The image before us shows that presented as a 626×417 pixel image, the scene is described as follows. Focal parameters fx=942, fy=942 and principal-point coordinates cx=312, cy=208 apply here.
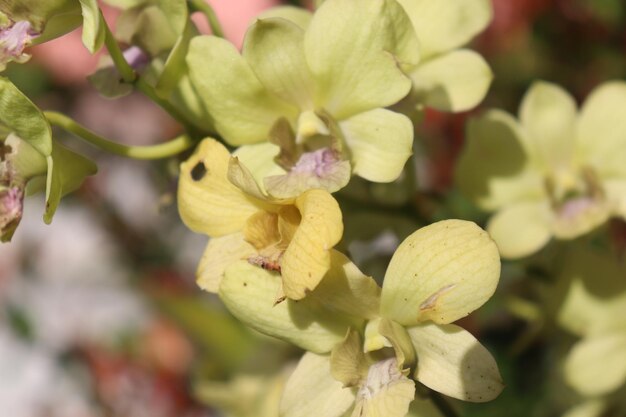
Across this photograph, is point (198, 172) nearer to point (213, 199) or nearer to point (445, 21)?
point (213, 199)

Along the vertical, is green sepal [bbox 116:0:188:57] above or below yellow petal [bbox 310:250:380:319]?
above

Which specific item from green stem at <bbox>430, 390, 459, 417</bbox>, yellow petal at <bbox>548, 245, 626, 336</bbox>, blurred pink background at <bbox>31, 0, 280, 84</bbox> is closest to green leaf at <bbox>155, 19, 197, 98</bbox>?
green stem at <bbox>430, 390, 459, 417</bbox>

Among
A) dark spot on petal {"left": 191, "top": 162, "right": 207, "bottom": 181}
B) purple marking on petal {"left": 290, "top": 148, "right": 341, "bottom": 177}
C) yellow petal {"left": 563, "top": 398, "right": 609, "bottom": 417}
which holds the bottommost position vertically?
yellow petal {"left": 563, "top": 398, "right": 609, "bottom": 417}

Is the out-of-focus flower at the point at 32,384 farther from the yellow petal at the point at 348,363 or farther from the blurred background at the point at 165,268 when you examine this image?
the yellow petal at the point at 348,363

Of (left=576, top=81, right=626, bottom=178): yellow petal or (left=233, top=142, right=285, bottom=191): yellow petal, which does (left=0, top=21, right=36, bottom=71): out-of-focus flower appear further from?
(left=576, top=81, right=626, bottom=178): yellow petal

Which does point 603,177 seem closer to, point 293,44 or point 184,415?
point 293,44

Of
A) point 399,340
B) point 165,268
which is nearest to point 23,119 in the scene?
point 399,340

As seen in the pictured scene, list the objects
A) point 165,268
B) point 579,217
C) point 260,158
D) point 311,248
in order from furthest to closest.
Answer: point 165,268 → point 579,217 → point 260,158 → point 311,248

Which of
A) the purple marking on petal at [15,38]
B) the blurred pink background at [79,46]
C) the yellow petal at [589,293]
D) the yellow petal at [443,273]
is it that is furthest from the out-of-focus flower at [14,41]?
the blurred pink background at [79,46]
